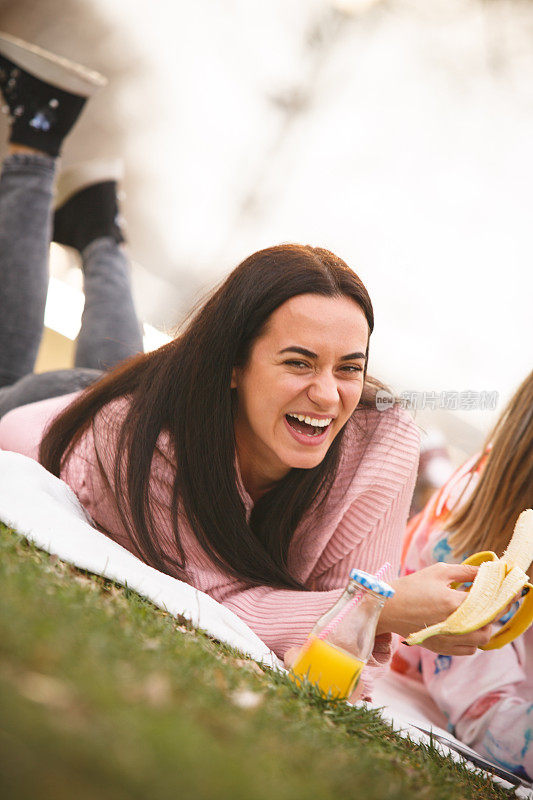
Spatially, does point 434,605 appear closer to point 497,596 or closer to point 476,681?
point 497,596

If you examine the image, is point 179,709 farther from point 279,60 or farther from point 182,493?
point 279,60

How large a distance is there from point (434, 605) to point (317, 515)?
42 cm

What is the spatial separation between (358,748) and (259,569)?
2.19 feet

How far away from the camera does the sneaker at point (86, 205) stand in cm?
239

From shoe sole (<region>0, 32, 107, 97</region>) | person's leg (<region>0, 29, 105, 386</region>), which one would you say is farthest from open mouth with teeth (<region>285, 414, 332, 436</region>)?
shoe sole (<region>0, 32, 107, 97</region>)

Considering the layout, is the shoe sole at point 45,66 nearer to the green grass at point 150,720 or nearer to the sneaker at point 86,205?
the sneaker at point 86,205

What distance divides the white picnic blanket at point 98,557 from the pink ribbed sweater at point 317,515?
0.55ft

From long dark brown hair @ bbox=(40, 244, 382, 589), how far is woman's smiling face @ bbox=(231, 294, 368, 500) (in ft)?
0.09

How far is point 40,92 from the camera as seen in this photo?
223 cm

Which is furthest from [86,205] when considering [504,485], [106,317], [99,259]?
[504,485]

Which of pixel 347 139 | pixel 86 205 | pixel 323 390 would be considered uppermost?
pixel 347 139

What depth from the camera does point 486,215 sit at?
291 cm

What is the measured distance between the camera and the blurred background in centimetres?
269

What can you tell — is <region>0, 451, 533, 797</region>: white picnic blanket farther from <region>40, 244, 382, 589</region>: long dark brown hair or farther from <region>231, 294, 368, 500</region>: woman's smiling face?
<region>231, 294, 368, 500</region>: woman's smiling face
